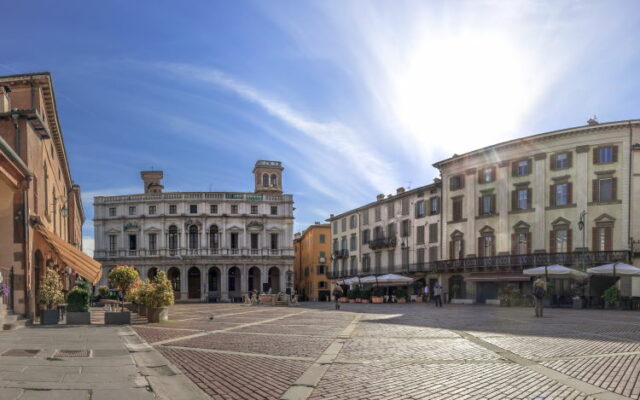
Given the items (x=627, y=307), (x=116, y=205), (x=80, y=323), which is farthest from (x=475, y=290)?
(x=116, y=205)

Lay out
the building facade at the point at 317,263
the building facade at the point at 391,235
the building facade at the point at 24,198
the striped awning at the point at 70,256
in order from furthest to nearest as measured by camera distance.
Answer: the building facade at the point at 317,263, the building facade at the point at 391,235, the striped awning at the point at 70,256, the building facade at the point at 24,198

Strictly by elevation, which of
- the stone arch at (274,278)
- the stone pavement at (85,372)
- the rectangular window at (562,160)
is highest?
the rectangular window at (562,160)

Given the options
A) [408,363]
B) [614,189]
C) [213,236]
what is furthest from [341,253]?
[408,363]

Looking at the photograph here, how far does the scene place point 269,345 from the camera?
12234 millimetres

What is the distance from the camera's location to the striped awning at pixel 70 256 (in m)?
19.2

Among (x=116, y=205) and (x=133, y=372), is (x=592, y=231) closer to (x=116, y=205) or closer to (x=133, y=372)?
(x=133, y=372)

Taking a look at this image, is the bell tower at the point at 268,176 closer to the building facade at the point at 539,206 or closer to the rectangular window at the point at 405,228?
the rectangular window at the point at 405,228

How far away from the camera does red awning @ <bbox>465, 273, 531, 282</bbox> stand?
4098 cm

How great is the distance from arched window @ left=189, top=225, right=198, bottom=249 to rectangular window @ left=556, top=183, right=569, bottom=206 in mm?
46917

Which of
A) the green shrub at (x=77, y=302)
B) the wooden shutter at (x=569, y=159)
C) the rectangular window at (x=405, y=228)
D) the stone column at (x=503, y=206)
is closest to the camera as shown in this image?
the green shrub at (x=77, y=302)

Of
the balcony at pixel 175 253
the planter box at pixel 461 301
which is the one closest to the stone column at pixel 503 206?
the planter box at pixel 461 301

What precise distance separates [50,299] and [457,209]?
123ft

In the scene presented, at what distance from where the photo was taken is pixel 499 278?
42438mm

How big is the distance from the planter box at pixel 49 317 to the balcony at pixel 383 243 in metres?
42.7
